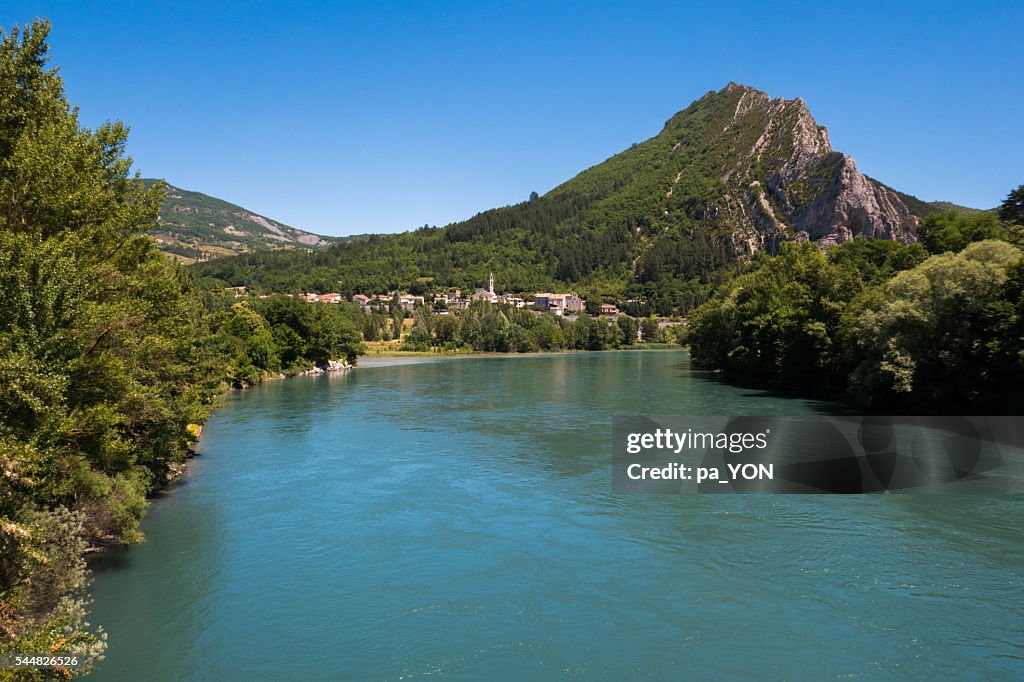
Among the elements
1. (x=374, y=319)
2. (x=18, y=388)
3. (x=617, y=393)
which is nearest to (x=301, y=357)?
(x=617, y=393)

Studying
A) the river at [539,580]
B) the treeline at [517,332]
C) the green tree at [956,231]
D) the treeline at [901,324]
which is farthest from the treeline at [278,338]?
the green tree at [956,231]

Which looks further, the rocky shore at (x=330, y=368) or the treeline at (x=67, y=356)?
the rocky shore at (x=330, y=368)

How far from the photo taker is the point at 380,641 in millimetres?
13430

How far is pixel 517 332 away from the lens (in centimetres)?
14262

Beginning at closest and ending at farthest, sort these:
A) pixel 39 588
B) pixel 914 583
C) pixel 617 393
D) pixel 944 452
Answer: pixel 39 588 < pixel 914 583 < pixel 944 452 < pixel 617 393

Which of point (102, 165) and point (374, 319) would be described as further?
point (374, 319)

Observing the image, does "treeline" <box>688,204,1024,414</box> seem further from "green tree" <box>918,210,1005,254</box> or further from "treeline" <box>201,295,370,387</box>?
"treeline" <box>201,295,370,387</box>

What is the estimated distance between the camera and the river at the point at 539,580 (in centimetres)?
1262

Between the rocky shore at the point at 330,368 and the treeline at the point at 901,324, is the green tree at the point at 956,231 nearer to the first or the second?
the treeline at the point at 901,324

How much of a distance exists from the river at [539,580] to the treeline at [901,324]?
54.0 feet

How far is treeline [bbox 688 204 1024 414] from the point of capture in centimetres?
3488

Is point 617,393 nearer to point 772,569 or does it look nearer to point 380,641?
point 772,569

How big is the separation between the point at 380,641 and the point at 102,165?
14.5m

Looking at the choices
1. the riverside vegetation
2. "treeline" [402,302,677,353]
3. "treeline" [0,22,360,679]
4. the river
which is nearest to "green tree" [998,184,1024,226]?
the riverside vegetation
